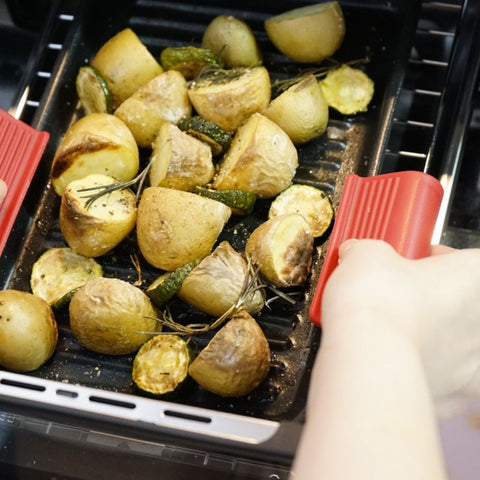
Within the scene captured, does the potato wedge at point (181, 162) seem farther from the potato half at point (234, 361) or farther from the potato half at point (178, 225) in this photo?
the potato half at point (234, 361)

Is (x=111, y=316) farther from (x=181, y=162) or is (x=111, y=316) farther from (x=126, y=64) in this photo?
(x=126, y=64)

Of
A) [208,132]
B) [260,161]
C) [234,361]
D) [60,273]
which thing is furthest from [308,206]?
[60,273]

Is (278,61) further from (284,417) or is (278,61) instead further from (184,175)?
(284,417)

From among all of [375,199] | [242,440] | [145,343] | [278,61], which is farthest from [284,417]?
[278,61]

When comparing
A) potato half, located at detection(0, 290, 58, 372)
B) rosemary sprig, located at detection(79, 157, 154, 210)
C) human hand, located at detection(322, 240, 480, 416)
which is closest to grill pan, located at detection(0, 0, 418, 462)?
potato half, located at detection(0, 290, 58, 372)

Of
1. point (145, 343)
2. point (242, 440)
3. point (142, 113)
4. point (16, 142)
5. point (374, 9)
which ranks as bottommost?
point (242, 440)

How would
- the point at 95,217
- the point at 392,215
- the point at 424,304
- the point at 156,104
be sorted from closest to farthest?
the point at 424,304
the point at 392,215
the point at 95,217
the point at 156,104
